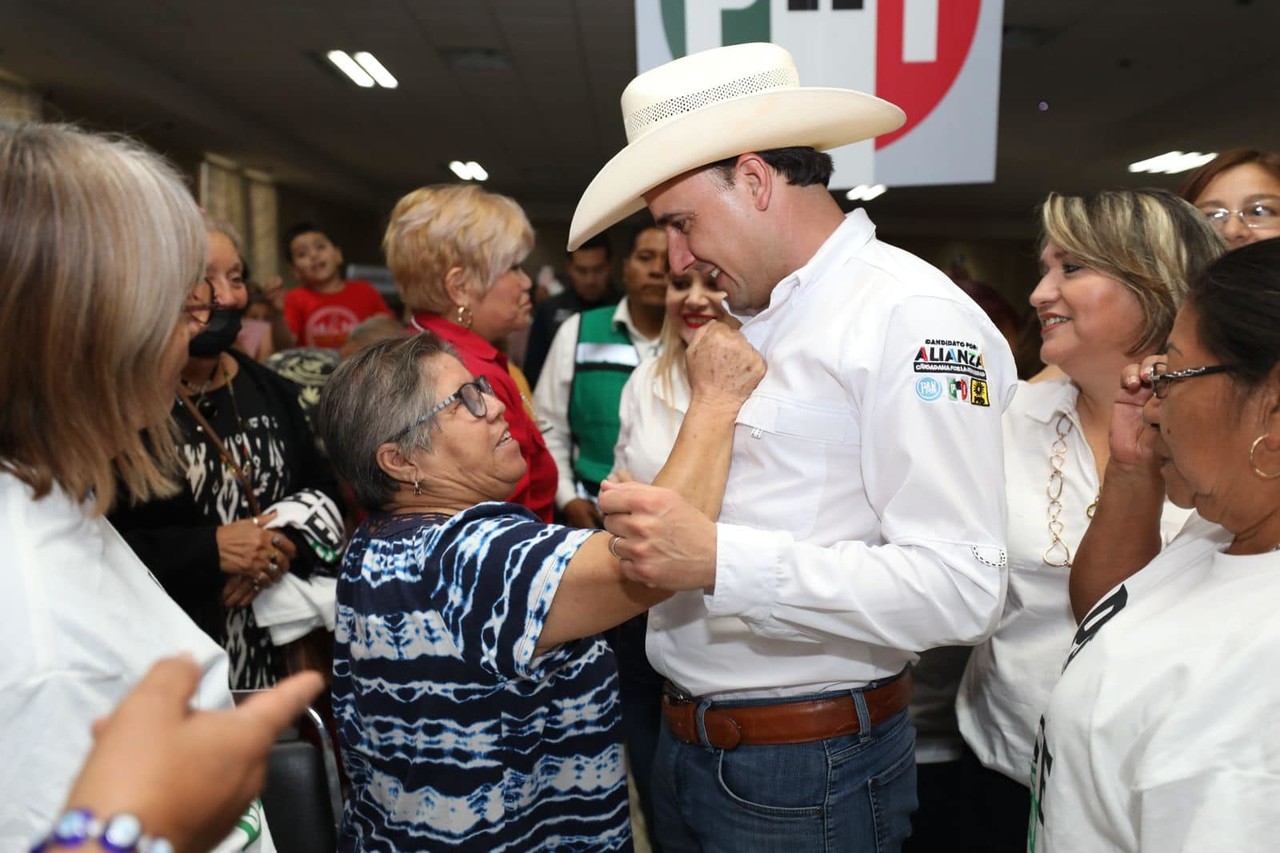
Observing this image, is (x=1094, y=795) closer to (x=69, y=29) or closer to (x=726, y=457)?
(x=726, y=457)

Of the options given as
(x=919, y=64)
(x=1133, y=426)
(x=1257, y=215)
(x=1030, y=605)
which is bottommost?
(x=1030, y=605)

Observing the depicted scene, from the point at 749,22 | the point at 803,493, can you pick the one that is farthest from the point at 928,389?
the point at 749,22

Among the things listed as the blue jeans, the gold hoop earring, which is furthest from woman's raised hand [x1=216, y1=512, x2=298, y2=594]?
the gold hoop earring

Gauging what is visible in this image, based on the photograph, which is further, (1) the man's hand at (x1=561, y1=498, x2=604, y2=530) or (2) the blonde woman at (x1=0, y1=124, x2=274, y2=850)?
(1) the man's hand at (x1=561, y1=498, x2=604, y2=530)

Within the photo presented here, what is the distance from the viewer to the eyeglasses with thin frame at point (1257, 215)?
7.06 ft

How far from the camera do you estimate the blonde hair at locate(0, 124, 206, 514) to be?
2.93 feet

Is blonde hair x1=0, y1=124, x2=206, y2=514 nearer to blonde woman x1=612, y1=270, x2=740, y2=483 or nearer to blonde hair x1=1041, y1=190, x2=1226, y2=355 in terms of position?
blonde woman x1=612, y1=270, x2=740, y2=483

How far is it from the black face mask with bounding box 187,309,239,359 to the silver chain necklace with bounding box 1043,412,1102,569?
71.9 inches

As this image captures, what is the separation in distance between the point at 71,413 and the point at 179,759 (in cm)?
47

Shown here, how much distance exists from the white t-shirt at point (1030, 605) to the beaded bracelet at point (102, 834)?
1.50 m

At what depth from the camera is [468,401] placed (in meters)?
1.63

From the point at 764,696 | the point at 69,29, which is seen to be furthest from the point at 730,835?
the point at 69,29

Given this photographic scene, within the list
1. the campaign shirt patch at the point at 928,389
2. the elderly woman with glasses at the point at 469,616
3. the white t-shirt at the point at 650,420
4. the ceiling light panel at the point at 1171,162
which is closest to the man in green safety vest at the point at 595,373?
the white t-shirt at the point at 650,420

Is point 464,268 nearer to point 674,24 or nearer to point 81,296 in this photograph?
point 674,24
